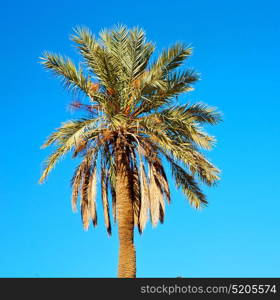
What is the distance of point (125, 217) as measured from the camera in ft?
71.4

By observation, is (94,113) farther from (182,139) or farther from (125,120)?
(182,139)

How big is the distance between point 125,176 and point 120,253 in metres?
2.86

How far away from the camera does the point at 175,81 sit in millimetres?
22938

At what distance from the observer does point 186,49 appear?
75.0ft

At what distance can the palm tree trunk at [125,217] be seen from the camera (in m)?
20.9

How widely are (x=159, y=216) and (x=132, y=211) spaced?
132 cm

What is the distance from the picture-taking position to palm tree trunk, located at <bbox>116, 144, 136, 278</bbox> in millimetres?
20938
